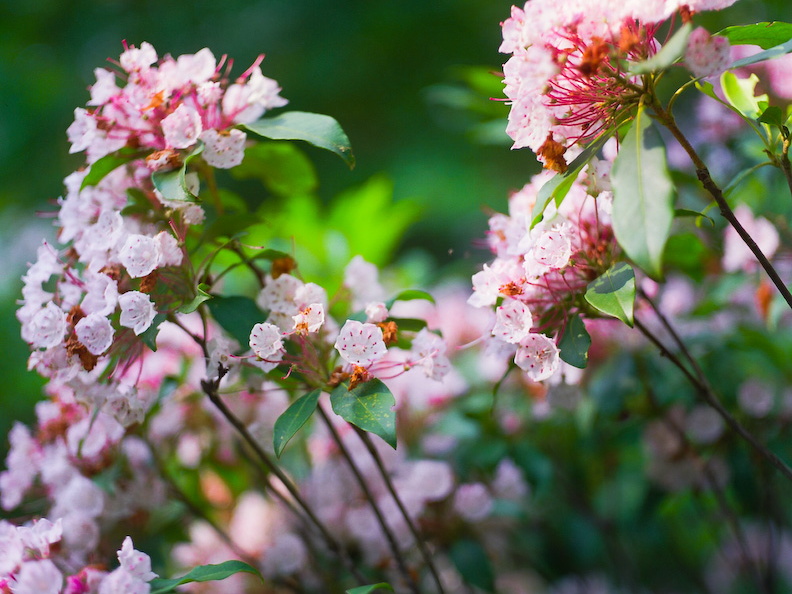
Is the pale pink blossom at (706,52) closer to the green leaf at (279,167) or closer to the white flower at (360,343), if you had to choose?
the white flower at (360,343)

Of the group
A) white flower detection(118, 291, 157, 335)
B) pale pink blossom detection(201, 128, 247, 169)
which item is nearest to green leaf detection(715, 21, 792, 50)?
pale pink blossom detection(201, 128, 247, 169)

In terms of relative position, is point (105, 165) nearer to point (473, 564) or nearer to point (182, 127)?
point (182, 127)

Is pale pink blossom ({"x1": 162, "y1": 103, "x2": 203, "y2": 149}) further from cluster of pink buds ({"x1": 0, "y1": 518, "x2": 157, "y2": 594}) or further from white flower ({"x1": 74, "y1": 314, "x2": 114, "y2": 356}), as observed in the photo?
cluster of pink buds ({"x1": 0, "y1": 518, "x2": 157, "y2": 594})

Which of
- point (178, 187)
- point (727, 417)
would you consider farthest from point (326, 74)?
point (727, 417)

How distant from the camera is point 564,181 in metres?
0.68

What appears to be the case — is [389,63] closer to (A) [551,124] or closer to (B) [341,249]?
(B) [341,249]

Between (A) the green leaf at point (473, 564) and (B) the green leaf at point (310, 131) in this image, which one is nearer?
(B) the green leaf at point (310, 131)

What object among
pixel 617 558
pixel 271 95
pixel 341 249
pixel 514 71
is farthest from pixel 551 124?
pixel 617 558

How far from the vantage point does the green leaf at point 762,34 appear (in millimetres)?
673

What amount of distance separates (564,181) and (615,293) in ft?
0.40

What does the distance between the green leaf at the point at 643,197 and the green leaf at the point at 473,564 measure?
0.73 m

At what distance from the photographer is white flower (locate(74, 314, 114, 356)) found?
2.38 feet

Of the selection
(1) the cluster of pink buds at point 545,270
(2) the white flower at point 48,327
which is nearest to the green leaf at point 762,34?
(1) the cluster of pink buds at point 545,270

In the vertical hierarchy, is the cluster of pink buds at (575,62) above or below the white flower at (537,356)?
above
